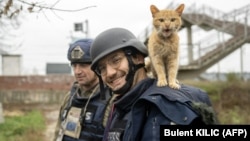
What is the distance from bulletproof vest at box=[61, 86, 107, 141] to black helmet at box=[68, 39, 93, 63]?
43 centimetres

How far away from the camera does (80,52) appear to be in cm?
Answer: 447

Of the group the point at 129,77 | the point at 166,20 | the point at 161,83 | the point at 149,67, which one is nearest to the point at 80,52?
the point at 149,67

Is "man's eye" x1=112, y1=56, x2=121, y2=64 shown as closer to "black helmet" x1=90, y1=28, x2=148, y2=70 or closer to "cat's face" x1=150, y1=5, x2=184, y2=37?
"black helmet" x1=90, y1=28, x2=148, y2=70

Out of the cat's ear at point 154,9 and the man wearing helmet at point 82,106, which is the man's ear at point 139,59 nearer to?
the cat's ear at point 154,9

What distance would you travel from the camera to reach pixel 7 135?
13289 millimetres

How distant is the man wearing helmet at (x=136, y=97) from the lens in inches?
88.4

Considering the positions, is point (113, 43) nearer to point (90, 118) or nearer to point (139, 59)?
point (139, 59)

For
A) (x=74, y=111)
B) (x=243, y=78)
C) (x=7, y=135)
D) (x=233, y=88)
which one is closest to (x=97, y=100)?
(x=74, y=111)

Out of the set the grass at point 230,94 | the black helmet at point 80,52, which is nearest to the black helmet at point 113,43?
the black helmet at point 80,52

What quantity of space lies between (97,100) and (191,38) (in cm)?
2067

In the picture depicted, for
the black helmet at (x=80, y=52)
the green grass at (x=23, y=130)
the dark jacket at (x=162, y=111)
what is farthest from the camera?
the green grass at (x=23, y=130)

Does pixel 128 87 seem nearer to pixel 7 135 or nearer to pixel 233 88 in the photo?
pixel 7 135

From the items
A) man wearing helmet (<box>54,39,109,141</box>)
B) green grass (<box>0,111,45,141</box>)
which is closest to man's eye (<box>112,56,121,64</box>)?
man wearing helmet (<box>54,39,109,141</box>)

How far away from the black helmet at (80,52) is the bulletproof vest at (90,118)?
0.43 m
